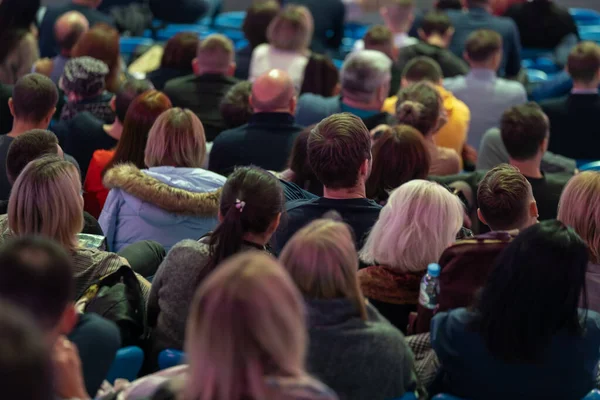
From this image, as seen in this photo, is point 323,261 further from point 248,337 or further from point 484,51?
point 484,51

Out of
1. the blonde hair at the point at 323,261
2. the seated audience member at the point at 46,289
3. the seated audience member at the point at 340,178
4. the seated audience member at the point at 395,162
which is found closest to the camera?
the seated audience member at the point at 46,289

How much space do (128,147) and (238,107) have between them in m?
0.82

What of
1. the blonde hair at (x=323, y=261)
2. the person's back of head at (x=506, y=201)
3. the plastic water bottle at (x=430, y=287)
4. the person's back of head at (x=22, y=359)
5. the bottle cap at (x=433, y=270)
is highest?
the person's back of head at (x=22, y=359)

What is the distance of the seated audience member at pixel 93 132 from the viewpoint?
5.59m

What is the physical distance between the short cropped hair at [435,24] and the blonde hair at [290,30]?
121cm

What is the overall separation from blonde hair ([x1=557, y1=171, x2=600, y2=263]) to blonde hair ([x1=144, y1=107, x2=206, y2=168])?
1659 millimetres

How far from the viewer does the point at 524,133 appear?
5035 millimetres

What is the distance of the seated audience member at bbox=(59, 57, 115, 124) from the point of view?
19.3 ft

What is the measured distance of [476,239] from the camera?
11.3 feet

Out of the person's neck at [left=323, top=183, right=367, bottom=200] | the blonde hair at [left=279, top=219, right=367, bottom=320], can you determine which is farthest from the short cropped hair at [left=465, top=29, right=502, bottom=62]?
the blonde hair at [left=279, top=219, right=367, bottom=320]

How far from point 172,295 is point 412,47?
4724mm

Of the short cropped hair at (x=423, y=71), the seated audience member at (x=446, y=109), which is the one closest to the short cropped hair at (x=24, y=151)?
the seated audience member at (x=446, y=109)

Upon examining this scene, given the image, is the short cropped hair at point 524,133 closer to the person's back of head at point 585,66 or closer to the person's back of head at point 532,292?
the person's back of head at point 585,66

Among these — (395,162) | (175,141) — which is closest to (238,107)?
(175,141)
